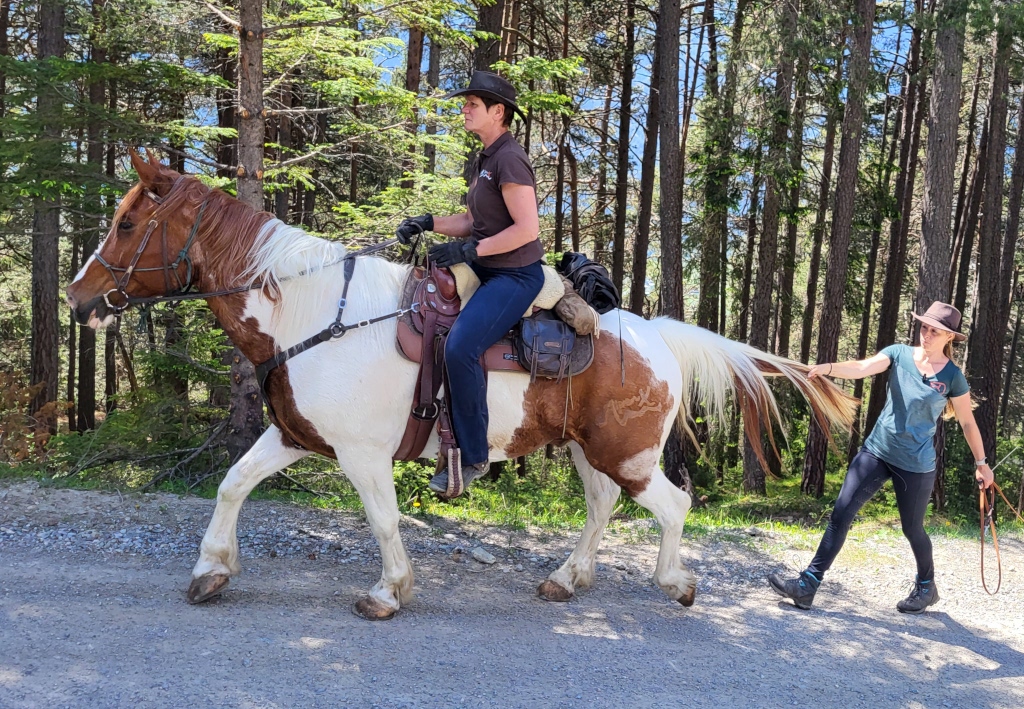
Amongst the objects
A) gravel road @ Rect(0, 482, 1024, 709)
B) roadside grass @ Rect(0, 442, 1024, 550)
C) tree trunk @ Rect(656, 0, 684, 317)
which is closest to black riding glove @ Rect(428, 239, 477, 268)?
gravel road @ Rect(0, 482, 1024, 709)

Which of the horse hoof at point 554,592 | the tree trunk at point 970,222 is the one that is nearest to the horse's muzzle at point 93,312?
the horse hoof at point 554,592

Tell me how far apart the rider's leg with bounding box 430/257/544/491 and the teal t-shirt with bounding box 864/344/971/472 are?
2681mm

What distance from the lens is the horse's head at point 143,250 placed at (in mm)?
4152

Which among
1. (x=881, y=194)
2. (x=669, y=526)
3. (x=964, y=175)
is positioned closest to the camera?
(x=669, y=526)

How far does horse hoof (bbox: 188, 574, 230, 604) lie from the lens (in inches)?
174

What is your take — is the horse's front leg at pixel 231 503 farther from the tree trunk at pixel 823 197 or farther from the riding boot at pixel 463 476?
the tree trunk at pixel 823 197

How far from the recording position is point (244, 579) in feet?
16.2

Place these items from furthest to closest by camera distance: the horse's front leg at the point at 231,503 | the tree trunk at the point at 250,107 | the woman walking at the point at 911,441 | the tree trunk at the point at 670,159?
the tree trunk at the point at 670,159
the tree trunk at the point at 250,107
the woman walking at the point at 911,441
the horse's front leg at the point at 231,503

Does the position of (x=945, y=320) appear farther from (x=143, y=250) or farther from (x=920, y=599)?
(x=143, y=250)

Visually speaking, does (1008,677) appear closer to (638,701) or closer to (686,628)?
→ (686,628)

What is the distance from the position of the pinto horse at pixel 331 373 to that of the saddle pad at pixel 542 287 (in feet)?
1.25

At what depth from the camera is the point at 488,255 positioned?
4453 mm

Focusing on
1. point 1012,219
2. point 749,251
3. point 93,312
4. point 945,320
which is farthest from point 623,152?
point 93,312

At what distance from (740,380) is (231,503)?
11.7ft
